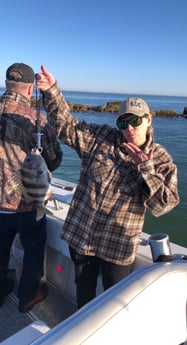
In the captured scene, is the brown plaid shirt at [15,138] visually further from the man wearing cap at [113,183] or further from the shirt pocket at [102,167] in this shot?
the shirt pocket at [102,167]

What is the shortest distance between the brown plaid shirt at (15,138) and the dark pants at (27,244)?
218mm

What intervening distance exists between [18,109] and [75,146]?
0.56 meters

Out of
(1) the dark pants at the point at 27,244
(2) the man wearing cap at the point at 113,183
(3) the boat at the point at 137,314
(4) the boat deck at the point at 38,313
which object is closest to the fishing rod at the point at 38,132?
(2) the man wearing cap at the point at 113,183

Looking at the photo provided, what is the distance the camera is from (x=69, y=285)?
345cm

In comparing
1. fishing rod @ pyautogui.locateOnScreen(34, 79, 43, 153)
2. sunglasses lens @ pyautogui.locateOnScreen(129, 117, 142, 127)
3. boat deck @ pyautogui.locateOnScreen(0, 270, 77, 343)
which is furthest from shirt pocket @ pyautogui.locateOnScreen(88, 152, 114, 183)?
boat deck @ pyautogui.locateOnScreen(0, 270, 77, 343)

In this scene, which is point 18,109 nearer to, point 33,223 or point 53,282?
point 33,223

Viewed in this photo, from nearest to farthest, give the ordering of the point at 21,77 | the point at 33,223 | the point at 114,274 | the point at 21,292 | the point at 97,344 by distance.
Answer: the point at 97,344 < the point at 114,274 < the point at 21,77 < the point at 33,223 < the point at 21,292

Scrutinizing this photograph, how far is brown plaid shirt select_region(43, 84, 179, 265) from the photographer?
7.13ft

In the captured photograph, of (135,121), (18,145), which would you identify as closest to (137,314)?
(135,121)

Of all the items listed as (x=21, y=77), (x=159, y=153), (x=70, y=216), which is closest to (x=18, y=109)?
(x=21, y=77)

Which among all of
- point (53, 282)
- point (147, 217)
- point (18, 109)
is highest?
point (18, 109)

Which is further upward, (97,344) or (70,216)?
(70,216)

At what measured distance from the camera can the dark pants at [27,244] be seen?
2822 mm

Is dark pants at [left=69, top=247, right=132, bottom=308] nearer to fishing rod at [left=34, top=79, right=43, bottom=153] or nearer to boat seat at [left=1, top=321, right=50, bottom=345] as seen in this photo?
boat seat at [left=1, top=321, right=50, bottom=345]
